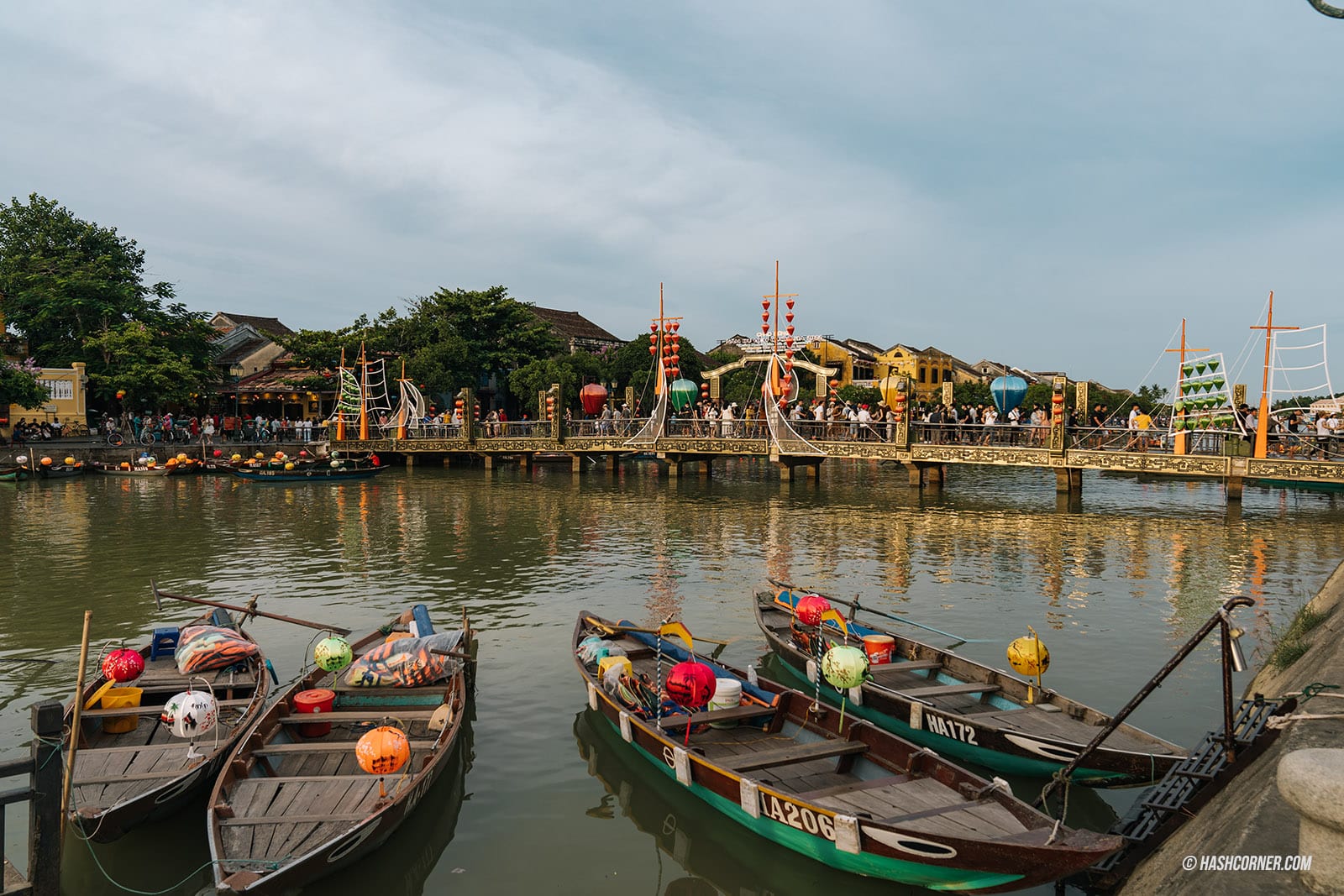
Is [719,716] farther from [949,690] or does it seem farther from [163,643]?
[163,643]

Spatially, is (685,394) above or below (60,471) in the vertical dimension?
above

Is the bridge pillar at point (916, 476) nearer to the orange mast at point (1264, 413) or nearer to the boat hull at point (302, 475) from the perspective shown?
the orange mast at point (1264, 413)

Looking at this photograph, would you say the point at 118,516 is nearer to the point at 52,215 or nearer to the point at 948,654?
the point at 948,654

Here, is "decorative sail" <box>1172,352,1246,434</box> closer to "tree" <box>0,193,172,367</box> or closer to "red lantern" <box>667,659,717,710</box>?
"red lantern" <box>667,659,717,710</box>

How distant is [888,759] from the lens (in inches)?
331

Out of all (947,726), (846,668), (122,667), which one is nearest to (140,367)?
(122,667)

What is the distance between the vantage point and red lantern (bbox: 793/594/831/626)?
12.4 meters

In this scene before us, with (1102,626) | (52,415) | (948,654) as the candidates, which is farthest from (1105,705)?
(52,415)

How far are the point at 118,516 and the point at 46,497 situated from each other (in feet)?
25.9

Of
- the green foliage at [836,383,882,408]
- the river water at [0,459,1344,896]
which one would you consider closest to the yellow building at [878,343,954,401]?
the green foliage at [836,383,882,408]

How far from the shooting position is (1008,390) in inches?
1711

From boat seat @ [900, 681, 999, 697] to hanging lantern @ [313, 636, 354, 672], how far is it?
274 inches

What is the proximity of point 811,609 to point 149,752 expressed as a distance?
8329 mm

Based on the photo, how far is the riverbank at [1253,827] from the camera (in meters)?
5.17
